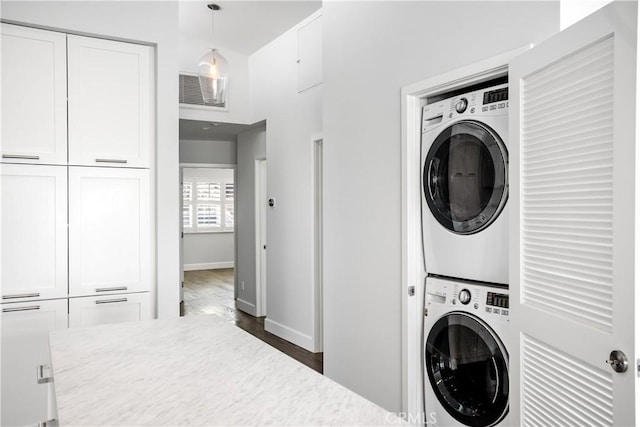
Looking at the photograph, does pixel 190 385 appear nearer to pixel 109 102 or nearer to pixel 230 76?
pixel 109 102

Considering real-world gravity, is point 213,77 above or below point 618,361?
above

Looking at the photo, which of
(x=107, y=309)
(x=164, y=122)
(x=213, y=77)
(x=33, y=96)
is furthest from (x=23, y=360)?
(x=213, y=77)

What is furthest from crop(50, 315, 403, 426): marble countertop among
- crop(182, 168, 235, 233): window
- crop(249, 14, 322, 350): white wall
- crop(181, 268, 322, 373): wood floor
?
crop(182, 168, 235, 233): window

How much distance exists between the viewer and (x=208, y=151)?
713 centimetres

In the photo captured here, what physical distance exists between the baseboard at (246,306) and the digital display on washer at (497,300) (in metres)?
4.42

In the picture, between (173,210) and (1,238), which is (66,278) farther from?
(173,210)

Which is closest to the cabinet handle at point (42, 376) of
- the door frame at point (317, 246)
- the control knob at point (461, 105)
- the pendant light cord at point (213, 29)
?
the control knob at point (461, 105)

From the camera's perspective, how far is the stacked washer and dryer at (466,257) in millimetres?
2107

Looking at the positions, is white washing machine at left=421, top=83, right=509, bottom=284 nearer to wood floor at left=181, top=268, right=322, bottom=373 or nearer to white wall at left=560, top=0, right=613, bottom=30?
white wall at left=560, top=0, right=613, bottom=30

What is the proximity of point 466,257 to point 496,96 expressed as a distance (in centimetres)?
77

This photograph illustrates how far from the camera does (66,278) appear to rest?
301 centimetres

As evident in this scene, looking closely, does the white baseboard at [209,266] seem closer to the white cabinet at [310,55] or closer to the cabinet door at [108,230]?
the white cabinet at [310,55]

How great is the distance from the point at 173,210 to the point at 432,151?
186cm

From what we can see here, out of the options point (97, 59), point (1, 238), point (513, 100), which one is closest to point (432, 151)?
point (513, 100)
